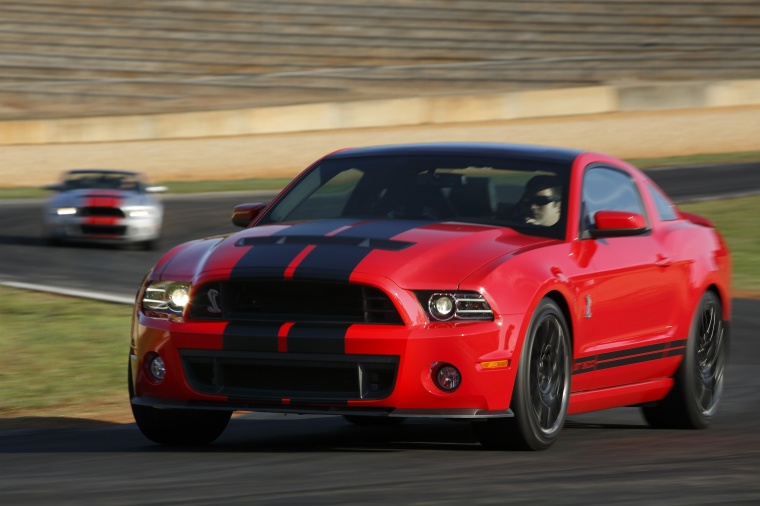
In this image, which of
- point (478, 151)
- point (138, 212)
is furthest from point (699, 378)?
point (138, 212)

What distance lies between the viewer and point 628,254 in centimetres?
Answer: 748

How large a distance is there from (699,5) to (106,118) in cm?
2199

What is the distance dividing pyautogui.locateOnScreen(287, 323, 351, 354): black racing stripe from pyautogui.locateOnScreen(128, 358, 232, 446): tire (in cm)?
84

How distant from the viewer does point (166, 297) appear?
656 centimetres

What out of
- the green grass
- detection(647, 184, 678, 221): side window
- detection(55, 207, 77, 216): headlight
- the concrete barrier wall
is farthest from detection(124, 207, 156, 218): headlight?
the concrete barrier wall

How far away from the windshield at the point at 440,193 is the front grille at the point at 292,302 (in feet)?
3.32

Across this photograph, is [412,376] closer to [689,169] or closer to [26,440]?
[26,440]

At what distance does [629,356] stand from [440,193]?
47.7 inches

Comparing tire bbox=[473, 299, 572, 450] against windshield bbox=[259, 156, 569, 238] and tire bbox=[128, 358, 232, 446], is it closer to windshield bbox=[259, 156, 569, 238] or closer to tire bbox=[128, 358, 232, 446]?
windshield bbox=[259, 156, 569, 238]

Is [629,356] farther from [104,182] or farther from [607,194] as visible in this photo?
[104,182]

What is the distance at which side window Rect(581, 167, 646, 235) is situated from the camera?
7508 mm

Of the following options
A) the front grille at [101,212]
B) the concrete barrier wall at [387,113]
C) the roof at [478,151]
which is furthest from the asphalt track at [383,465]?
the concrete barrier wall at [387,113]

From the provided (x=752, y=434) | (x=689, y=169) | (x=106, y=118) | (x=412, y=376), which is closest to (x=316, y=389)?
(x=412, y=376)

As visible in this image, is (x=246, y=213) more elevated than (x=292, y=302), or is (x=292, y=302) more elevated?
(x=246, y=213)
